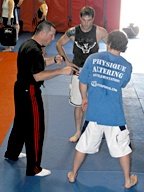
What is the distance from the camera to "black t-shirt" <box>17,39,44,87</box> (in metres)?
4.10

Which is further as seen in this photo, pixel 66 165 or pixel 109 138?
pixel 66 165

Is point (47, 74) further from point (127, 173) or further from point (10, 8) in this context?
point (10, 8)

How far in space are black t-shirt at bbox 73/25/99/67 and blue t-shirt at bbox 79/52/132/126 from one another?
1.26 meters

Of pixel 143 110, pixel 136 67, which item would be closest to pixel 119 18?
pixel 136 67

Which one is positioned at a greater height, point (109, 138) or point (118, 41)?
point (118, 41)

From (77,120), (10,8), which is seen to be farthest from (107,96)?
(10,8)

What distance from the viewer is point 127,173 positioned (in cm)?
427

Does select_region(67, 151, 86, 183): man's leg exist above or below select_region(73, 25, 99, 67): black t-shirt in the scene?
below

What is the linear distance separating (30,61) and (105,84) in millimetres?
843

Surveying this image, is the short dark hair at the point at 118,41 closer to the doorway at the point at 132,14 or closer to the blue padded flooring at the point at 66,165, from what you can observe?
the blue padded flooring at the point at 66,165

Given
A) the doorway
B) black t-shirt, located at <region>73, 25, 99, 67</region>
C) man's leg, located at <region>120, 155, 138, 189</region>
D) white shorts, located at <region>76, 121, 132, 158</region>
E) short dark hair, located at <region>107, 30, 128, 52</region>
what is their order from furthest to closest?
the doorway → black t-shirt, located at <region>73, 25, 99, 67</region> → man's leg, located at <region>120, 155, 138, 189</region> → white shorts, located at <region>76, 121, 132, 158</region> → short dark hair, located at <region>107, 30, 128, 52</region>

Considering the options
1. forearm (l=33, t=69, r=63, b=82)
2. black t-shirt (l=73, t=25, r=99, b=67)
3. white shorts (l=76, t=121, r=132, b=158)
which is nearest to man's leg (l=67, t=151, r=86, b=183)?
white shorts (l=76, t=121, r=132, b=158)

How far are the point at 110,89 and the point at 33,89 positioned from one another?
35.5 inches

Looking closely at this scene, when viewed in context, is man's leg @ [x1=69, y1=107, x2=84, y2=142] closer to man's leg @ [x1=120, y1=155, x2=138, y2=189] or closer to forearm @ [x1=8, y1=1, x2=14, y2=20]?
man's leg @ [x1=120, y1=155, x2=138, y2=189]
